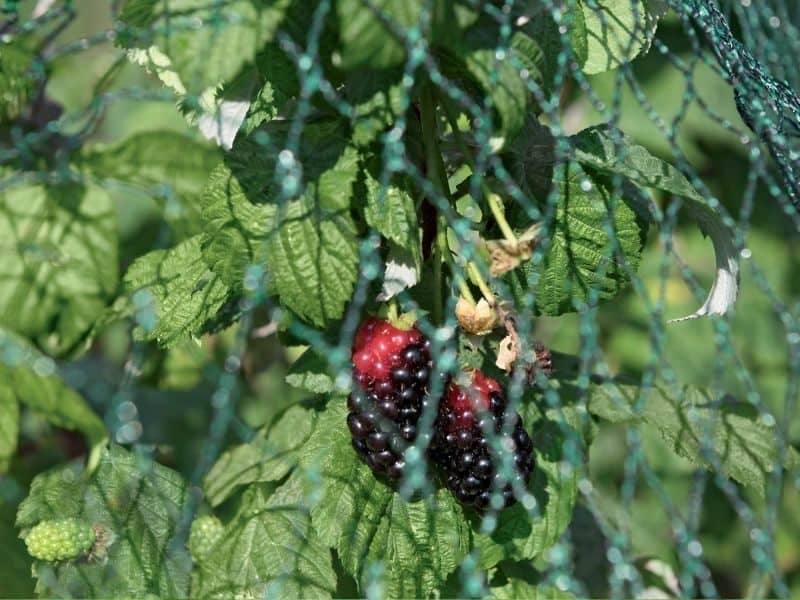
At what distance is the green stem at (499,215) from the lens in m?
0.68

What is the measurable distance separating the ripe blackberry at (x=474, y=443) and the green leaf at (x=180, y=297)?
19 centimetres

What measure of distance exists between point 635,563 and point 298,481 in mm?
473

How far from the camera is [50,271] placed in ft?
3.10

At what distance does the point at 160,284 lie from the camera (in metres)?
Answer: 0.78

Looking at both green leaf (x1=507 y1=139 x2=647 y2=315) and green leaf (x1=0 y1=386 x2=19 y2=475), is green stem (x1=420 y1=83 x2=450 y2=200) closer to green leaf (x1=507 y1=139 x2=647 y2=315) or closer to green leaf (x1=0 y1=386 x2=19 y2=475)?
green leaf (x1=507 y1=139 x2=647 y2=315)

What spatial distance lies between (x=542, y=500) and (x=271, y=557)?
21 centimetres

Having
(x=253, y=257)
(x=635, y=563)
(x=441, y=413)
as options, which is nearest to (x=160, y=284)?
(x=253, y=257)

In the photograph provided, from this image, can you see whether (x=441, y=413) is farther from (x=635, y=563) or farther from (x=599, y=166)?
(x=635, y=563)

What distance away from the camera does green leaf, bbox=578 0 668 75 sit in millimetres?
743

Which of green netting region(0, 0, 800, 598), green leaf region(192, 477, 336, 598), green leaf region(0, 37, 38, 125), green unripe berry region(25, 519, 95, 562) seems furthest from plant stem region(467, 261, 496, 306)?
green leaf region(0, 37, 38, 125)

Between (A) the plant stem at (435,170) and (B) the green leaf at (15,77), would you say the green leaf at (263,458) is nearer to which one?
(A) the plant stem at (435,170)

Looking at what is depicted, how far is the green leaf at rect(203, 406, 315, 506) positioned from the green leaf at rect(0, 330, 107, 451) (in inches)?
7.3

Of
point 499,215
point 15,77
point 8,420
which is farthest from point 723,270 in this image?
point 15,77

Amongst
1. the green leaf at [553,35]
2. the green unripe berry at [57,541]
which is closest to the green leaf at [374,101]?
the green leaf at [553,35]
